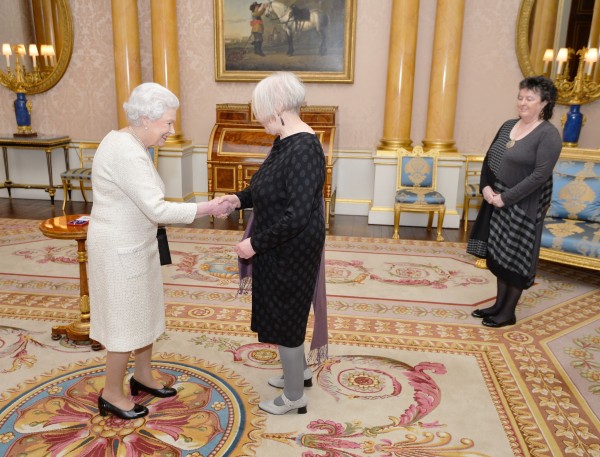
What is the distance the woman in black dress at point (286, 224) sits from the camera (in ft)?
7.35

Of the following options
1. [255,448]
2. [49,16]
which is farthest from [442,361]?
[49,16]

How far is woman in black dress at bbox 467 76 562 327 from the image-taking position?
340cm

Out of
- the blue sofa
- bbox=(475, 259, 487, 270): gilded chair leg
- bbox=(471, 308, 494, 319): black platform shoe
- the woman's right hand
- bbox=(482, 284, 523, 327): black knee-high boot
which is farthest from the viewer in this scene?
bbox=(475, 259, 487, 270): gilded chair leg

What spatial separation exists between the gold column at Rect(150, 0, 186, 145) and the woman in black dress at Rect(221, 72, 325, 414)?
16.8 ft

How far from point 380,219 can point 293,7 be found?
3043 millimetres

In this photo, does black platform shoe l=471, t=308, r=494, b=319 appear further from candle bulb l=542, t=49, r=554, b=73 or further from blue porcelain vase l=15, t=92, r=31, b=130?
blue porcelain vase l=15, t=92, r=31, b=130

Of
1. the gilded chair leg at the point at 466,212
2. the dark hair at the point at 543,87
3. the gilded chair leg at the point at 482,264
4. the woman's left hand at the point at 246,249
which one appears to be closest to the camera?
the woman's left hand at the point at 246,249

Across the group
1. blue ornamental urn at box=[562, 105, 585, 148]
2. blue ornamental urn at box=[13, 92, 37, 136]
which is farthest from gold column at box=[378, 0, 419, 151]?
blue ornamental urn at box=[13, 92, 37, 136]

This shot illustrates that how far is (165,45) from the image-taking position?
706 cm

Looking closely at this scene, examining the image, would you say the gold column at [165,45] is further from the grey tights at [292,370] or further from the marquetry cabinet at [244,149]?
the grey tights at [292,370]

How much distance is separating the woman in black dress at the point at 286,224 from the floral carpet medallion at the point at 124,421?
1.28 feet

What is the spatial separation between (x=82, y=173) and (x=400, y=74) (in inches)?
174

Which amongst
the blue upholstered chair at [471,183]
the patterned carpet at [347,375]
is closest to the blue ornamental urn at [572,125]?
the blue upholstered chair at [471,183]

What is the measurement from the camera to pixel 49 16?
24.6 ft
